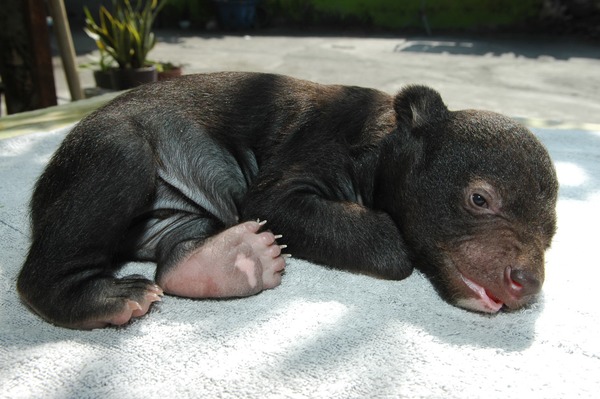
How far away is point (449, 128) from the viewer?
304 cm

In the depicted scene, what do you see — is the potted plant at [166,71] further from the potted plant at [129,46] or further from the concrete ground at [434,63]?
the concrete ground at [434,63]

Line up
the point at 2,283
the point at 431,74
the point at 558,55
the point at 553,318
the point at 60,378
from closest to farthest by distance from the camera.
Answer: the point at 60,378 < the point at 553,318 < the point at 2,283 < the point at 431,74 < the point at 558,55

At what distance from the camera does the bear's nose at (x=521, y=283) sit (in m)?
2.46

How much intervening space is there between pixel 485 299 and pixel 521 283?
20 centimetres

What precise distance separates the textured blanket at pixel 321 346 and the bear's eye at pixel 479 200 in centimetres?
44

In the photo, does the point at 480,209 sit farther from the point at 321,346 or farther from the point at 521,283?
the point at 321,346

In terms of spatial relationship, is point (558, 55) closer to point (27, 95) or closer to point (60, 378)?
point (27, 95)

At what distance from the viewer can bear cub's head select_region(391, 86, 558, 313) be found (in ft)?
8.46

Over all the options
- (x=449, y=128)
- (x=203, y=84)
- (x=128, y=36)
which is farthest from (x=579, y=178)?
(x=128, y=36)

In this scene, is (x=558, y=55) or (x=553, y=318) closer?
(x=553, y=318)

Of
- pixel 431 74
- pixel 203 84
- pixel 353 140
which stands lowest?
pixel 431 74

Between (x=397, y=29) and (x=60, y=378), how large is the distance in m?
16.6

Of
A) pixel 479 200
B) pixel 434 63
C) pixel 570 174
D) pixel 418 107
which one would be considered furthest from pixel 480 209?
pixel 434 63

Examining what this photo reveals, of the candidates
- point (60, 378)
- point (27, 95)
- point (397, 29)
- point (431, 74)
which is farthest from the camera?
point (397, 29)
